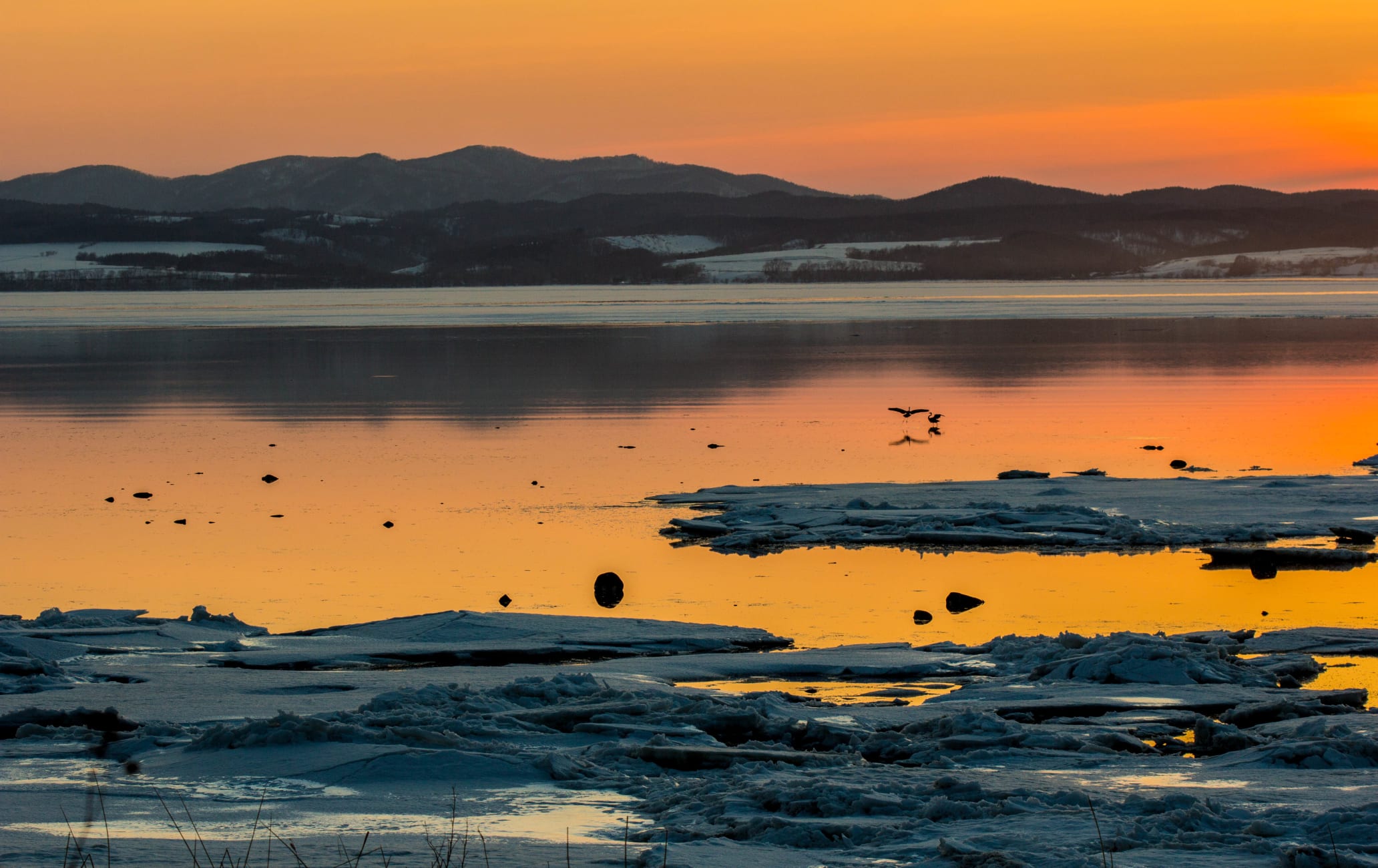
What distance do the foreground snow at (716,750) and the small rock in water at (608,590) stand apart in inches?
58.2

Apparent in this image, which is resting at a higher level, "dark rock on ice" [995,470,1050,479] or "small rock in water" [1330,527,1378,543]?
"dark rock on ice" [995,470,1050,479]

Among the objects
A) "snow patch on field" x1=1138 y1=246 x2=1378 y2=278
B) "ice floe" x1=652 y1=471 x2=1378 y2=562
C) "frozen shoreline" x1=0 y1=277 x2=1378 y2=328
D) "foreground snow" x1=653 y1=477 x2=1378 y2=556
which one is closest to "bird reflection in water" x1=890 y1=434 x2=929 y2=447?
"foreground snow" x1=653 y1=477 x2=1378 y2=556

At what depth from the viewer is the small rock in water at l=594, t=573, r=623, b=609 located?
11531mm

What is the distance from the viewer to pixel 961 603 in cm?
1116

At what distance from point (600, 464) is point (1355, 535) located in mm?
8761

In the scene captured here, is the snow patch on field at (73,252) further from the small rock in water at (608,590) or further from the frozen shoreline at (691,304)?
the small rock in water at (608,590)

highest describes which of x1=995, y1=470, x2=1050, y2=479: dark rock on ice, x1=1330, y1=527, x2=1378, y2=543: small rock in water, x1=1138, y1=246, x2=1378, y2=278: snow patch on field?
x1=1138, y1=246, x2=1378, y2=278: snow patch on field

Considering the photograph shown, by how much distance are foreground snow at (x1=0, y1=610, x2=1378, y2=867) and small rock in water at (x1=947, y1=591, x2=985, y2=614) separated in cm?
132

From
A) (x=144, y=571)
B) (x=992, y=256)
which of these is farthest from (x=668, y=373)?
(x=992, y=256)

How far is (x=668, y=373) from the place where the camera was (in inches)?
1325

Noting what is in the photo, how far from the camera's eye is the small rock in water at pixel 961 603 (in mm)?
11070

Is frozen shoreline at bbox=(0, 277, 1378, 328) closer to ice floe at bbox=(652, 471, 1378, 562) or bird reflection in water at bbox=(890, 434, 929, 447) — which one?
bird reflection in water at bbox=(890, 434, 929, 447)

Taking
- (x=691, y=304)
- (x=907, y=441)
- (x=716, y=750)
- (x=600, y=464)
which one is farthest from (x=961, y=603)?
(x=691, y=304)

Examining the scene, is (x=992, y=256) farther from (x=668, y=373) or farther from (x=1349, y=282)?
(x=668, y=373)
